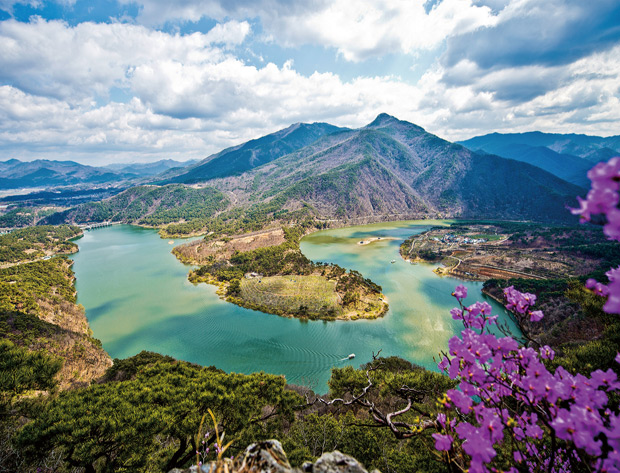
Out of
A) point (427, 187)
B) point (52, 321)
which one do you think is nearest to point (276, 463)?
point (52, 321)

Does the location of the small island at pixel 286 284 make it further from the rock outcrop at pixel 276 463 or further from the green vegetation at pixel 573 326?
the rock outcrop at pixel 276 463

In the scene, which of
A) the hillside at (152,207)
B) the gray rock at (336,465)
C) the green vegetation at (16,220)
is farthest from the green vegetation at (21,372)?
the green vegetation at (16,220)

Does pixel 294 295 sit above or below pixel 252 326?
above

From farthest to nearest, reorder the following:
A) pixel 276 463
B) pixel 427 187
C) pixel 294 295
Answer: pixel 427 187, pixel 294 295, pixel 276 463

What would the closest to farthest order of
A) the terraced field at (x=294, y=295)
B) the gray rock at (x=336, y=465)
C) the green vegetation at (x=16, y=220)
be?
the gray rock at (x=336, y=465), the terraced field at (x=294, y=295), the green vegetation at (x=16, y=220)

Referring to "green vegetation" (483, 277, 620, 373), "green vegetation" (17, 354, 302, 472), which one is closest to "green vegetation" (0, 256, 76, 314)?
"green vegetation" (17, 354, 302, 472)

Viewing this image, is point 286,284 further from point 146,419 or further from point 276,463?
point 276,463

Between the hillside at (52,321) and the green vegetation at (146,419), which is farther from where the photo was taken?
the hillside at (52,321)
